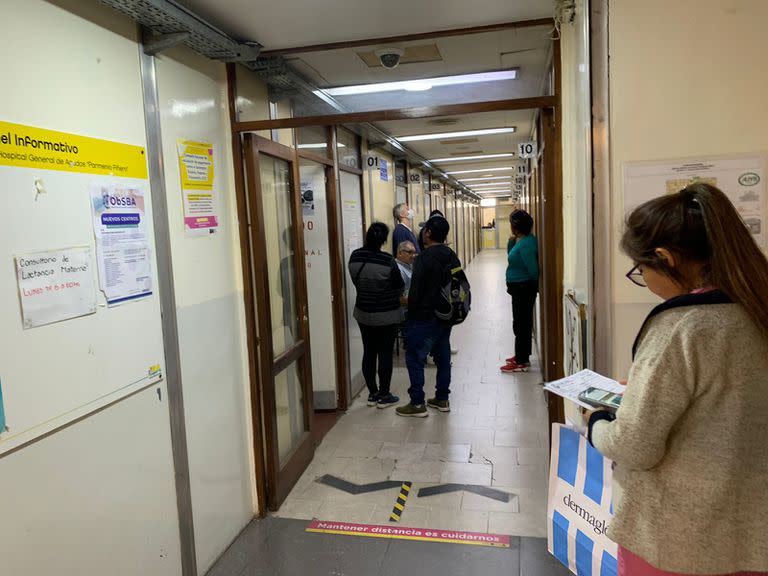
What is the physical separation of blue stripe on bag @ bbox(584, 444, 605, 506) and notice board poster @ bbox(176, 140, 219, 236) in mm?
1952

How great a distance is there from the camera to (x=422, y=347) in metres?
4.50

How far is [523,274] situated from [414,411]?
5.79ft

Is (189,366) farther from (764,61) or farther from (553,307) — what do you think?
(764,61)

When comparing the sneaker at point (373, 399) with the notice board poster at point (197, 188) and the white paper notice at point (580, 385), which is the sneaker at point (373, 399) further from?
the white paper notice at point (580, 385)

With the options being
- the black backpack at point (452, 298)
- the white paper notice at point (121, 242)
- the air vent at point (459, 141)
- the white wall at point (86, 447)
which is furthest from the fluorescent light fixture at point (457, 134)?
the white paper notice at point (121, 242)

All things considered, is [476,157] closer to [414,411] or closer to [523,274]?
[523,274]

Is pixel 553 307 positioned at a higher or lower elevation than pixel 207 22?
lower

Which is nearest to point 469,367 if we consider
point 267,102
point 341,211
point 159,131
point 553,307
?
point 341,211

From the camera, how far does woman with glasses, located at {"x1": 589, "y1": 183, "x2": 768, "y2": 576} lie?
44.1 inches

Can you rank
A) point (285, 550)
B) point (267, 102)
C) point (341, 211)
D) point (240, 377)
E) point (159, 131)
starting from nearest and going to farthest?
point (159, 131)
point (285, 550)
point (240, 377)
point (267, 102)
point (341, 211)

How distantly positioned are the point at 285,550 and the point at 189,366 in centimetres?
111

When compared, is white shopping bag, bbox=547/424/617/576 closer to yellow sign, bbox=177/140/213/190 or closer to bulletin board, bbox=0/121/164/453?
bulletin board, bbox=0/121/164/453

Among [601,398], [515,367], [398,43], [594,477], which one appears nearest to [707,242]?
[601,398]

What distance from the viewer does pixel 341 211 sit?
16.0ft
